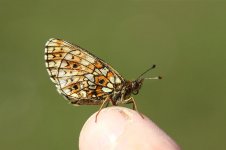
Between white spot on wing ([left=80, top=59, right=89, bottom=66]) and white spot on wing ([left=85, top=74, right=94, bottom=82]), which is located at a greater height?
white spot on wing ([left=80, top=59, right=89, bottom=66])

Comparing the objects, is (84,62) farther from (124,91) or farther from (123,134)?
(123,134)

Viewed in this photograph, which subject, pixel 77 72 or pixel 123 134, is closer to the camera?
pixel 123 134

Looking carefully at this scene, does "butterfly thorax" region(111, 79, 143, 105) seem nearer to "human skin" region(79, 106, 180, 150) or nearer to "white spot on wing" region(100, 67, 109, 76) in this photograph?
"white spot on wing" region(100, 67, 109, 76)

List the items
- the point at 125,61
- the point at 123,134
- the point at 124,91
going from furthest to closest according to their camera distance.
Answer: the point at 125,61 < the point at 124,91 < the point at 123,134

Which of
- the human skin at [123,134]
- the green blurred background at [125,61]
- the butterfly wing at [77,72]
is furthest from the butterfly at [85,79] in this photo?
the green blurred background at [125,61]

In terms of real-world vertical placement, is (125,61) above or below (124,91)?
below

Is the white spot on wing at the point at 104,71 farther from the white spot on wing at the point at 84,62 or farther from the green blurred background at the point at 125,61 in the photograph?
the green blurred background at the point at 125,61

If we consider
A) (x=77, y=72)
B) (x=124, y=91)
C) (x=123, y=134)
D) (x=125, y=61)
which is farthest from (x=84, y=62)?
(x=125, y=61)

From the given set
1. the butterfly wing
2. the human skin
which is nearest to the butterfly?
the butterfly wing
